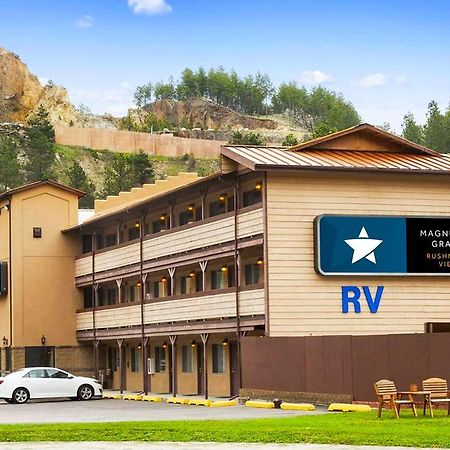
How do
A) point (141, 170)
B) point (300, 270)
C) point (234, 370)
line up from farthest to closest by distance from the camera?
point (141, 170) < point (234, 370) < point (300, 270)

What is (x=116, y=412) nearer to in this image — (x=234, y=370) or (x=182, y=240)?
(x=234, y=370)

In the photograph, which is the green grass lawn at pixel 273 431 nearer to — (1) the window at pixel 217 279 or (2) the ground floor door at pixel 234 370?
(2) the ground floor door at pixel 234 370

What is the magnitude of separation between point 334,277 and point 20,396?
1496cm

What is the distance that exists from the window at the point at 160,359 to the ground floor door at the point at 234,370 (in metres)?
8.94

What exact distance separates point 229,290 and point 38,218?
22.6 m

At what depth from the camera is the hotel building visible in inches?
1667

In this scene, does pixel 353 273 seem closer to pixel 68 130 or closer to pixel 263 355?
pixel 263 355

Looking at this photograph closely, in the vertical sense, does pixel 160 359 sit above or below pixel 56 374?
above

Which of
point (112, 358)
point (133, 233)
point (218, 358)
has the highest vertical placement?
point (133, 233)

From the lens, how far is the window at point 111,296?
6875cm

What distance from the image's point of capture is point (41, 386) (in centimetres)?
5394

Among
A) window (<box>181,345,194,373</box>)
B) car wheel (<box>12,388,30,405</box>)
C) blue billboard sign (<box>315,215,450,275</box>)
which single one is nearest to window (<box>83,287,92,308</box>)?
window (<box>181,345,194,373</box>)

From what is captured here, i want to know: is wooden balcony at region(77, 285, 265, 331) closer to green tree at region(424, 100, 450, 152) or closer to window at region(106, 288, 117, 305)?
window at region(106, 288, 117, 305)

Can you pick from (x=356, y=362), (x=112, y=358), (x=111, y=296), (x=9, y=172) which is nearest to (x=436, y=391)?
(x=356, y=362)
